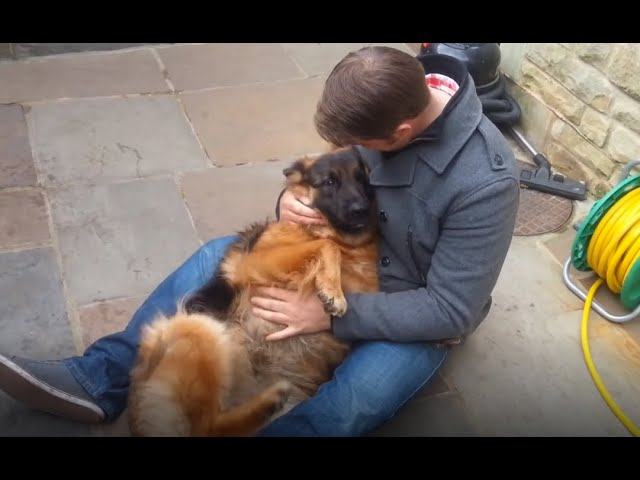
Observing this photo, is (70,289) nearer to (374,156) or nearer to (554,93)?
(374,156)

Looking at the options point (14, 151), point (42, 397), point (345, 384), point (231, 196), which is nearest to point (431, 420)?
point (345, 384)

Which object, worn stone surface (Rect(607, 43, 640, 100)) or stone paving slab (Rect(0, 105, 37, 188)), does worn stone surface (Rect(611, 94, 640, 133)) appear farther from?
stone paving slab (Rect(0, 105, 37, 188))

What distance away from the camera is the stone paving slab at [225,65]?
217 inches

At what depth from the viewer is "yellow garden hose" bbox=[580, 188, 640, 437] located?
3373mm

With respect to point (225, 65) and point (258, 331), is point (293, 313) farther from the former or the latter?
point (225, 65)

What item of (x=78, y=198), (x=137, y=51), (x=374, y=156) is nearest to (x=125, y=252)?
(x=78, y=198)

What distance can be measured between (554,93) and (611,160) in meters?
0.69

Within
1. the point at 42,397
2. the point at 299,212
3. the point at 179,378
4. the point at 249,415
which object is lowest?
the point at 42,397

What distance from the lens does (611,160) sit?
14.0 feet

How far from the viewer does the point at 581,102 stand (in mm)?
4426

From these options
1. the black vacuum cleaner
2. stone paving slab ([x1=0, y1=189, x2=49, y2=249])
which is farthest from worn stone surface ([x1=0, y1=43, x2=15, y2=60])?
the black vacuum cleaner

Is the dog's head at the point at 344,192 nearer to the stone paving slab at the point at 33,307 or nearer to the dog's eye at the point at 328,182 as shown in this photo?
the dog's eye at the point at 328,182

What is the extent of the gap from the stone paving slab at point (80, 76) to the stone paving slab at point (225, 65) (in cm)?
17

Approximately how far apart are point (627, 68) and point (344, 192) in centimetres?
230
